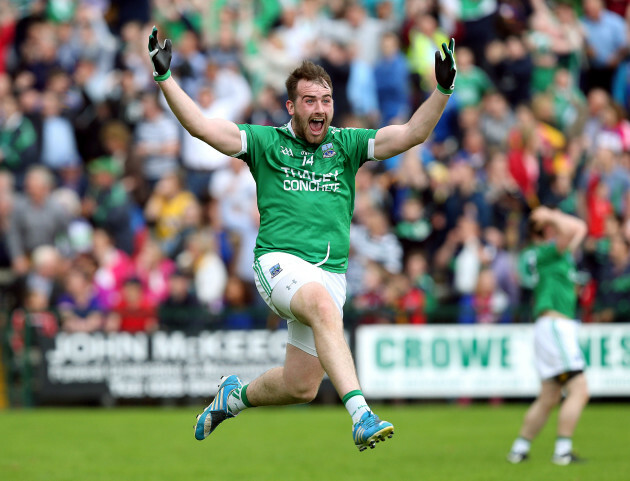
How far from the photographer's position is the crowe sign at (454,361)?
1662 cm

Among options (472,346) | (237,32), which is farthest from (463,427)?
(237,32)

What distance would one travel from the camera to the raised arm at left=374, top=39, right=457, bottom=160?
7.79 meters

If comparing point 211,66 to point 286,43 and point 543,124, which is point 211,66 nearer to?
point 286,43

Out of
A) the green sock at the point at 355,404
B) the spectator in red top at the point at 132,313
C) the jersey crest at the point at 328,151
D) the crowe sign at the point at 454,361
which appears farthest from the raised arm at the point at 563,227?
the spectator in red top at the point at 132,313

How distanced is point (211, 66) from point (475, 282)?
583 cm

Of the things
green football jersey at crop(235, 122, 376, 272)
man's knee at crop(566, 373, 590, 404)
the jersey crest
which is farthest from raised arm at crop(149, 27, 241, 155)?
man's knee at crop(566, 373, 590, 404)

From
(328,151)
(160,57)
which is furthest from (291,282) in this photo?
(160,57)

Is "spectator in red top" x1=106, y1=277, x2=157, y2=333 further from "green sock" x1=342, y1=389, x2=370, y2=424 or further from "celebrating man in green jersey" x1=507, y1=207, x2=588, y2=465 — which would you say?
"green sock" x1=342, y1=389, x2=370, y2=424

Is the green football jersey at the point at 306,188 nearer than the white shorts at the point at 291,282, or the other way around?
the white shorts at the point at 291,282

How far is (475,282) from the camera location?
16.8 m

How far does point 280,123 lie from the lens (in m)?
18.7

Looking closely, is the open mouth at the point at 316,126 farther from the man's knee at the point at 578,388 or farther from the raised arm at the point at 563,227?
the man's knee at the point at 578,388

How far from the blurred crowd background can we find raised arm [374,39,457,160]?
25.0 feet

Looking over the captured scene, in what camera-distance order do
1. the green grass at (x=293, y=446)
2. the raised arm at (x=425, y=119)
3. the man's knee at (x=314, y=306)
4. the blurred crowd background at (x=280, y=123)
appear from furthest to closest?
the blurred crowd background at (x=280, y=123), the green grass at (x=293, y=446), the raised arm at (x=425, y=119), the man's knee at (x=314, y=306)
